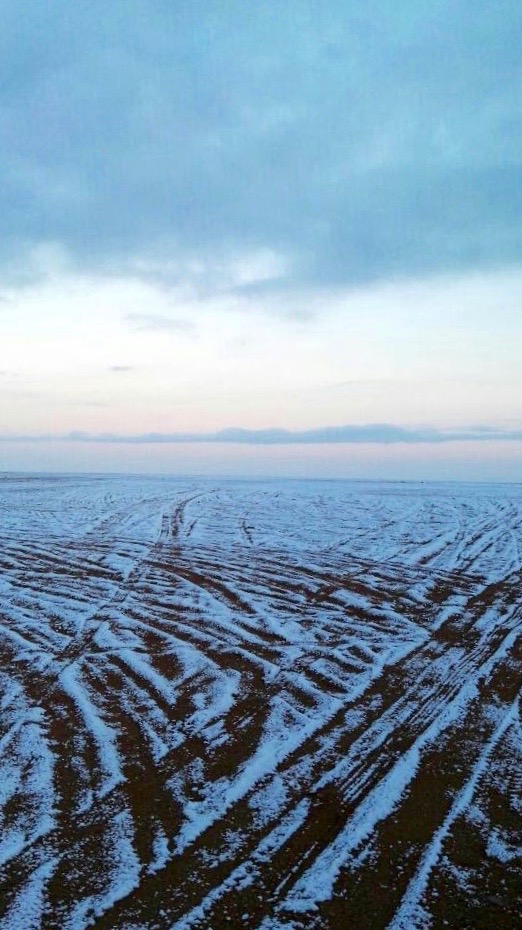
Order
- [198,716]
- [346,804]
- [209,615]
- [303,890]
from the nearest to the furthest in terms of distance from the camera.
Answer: [303,890] < [346,804] < [198,716] < [209,615]

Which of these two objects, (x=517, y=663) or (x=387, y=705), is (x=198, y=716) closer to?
(x=387, y=705)

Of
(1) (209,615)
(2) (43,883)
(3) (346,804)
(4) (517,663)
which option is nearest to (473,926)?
(3) (346,804)

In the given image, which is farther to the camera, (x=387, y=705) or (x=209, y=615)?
(x=209, y=615)

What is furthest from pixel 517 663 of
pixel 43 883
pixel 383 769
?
pixel 43 883

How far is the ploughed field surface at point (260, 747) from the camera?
3270 millimetres

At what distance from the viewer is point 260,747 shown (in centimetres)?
484

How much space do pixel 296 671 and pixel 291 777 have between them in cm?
201

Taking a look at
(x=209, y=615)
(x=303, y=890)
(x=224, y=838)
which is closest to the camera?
(x=303, y=890)

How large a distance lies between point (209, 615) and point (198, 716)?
296cm

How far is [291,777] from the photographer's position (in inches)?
173

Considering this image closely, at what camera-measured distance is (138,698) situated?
227 inches

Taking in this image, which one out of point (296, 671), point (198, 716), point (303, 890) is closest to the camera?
point (303, 890)

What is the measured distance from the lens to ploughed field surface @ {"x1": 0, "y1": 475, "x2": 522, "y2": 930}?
3.27 m

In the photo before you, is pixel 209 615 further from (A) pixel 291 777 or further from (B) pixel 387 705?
(A) pixel 291 777
